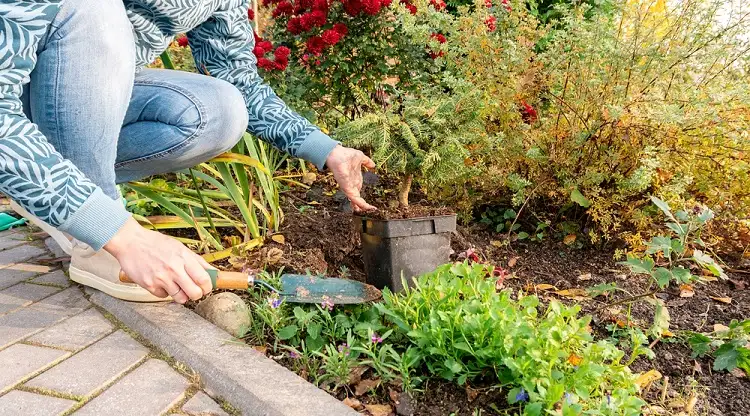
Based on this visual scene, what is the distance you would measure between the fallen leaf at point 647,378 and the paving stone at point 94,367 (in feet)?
4.46

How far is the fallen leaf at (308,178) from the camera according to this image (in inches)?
127

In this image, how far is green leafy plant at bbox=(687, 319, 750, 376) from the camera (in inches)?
64.8

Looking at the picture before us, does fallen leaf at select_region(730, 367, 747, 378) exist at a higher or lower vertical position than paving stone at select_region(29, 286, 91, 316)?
lower

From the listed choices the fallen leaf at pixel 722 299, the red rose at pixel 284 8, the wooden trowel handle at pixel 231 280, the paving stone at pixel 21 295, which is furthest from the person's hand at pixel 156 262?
the red rose at pixel 284 8

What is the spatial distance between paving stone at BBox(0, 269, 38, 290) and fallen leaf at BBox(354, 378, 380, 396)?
1.42 metres

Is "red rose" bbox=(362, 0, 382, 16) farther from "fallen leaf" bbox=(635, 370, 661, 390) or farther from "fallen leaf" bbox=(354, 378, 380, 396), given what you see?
"fallen leaf" bbox=(635, 370, 661, 390)

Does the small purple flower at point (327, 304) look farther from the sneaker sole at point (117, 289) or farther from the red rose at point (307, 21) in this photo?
the red rose at point (307, 21)

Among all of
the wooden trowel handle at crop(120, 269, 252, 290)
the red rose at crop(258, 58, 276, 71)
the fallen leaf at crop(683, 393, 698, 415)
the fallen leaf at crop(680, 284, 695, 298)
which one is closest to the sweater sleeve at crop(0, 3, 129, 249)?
the wooden trowel handle at crop(120, 269, 252, 290)

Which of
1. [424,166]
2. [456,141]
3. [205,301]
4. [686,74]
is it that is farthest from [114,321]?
[686,74]

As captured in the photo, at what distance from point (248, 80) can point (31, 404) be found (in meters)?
1.29

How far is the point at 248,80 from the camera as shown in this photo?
222cm

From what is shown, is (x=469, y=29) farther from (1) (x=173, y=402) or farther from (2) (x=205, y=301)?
(1) (x=173, y=402)

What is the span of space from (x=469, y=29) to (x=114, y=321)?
1.89m

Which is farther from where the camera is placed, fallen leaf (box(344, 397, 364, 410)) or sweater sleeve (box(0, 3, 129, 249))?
fallen leaf (box(344, 397, 364, 410))
